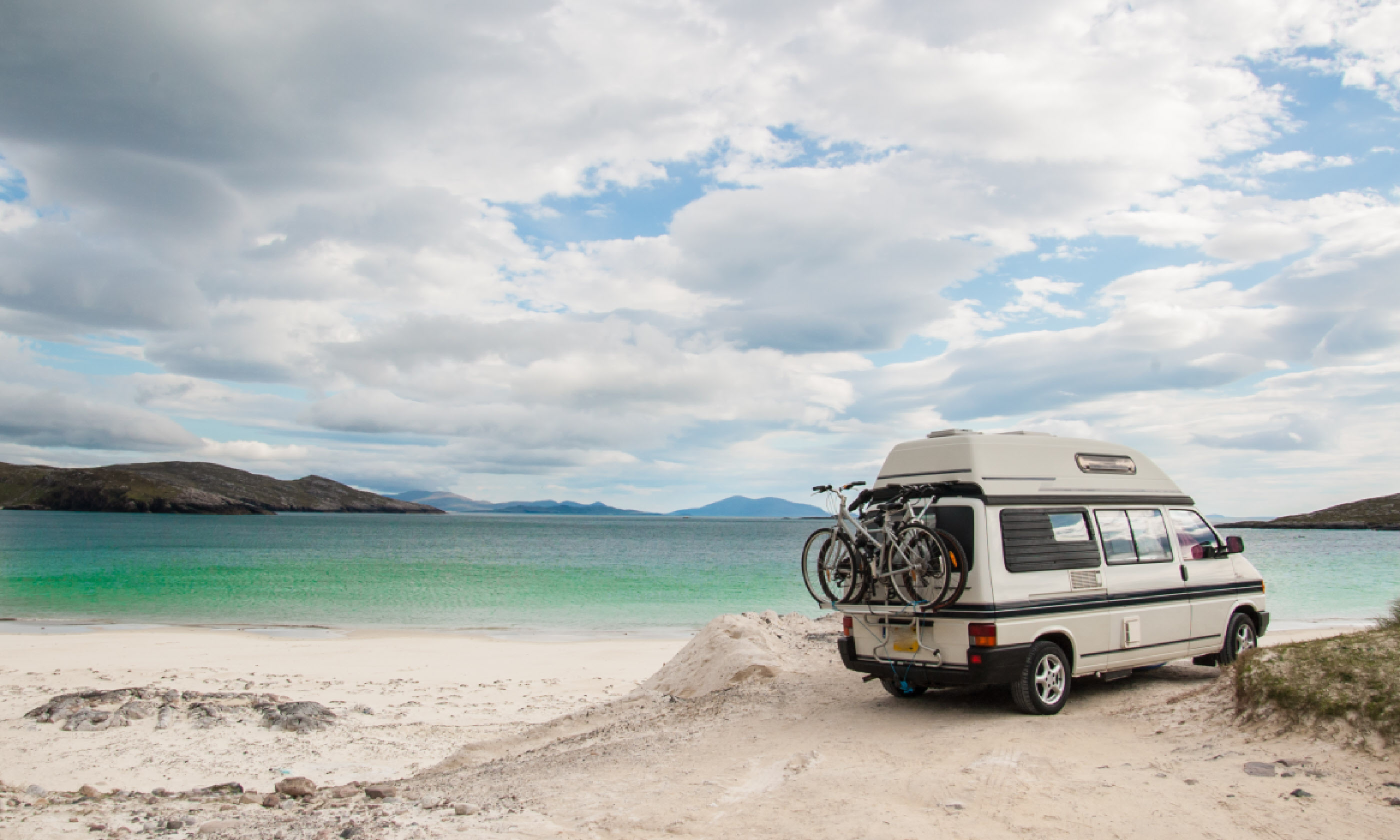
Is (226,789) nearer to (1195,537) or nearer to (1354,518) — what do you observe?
(1195,537)

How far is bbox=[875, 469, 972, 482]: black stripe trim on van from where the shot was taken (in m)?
8.08

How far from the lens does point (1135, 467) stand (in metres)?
9.26

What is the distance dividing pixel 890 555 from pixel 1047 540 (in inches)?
65.3

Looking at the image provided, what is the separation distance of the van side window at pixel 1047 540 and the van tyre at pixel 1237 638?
2.58m

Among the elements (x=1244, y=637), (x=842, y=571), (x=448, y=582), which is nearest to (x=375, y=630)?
(x=448, y=582)

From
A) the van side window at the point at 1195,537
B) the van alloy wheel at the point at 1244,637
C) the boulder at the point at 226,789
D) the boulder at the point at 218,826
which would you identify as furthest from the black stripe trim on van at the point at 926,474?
the boulder at the point at 226,789

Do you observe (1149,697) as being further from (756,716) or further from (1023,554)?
(756,716)

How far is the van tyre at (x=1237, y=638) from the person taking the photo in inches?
370

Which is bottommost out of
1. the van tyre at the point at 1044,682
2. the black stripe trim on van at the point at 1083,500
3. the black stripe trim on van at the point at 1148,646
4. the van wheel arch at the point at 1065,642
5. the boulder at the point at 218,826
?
the boulder at the point at 218,826

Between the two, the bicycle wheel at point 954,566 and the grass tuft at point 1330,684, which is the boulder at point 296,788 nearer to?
the bicycle wheel at point 954,566

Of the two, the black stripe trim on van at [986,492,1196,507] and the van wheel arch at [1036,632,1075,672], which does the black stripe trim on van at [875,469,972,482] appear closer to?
the black stripe trim on van at [986,492,1196,507]

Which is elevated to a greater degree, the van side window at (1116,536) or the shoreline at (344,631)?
the van side window at (1116,536)

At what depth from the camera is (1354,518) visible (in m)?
131

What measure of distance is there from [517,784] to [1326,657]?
6881 millimetres
